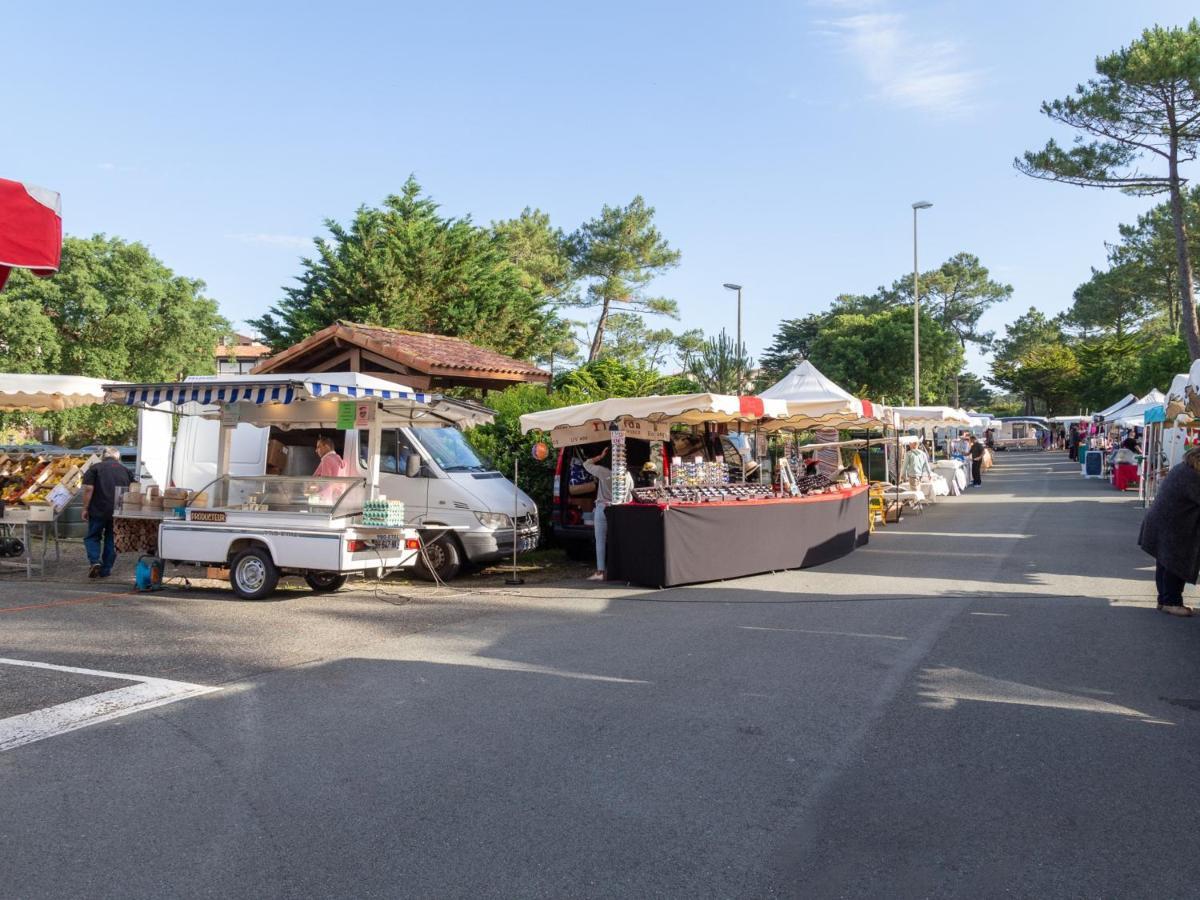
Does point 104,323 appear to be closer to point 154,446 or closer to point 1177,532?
point 154,446

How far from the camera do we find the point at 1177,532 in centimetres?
876

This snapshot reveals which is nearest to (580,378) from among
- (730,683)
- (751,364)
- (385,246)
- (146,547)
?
(385,246)

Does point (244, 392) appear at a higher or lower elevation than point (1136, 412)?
lower

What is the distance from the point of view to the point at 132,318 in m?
34.2

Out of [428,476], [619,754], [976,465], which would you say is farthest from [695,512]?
[976,465]

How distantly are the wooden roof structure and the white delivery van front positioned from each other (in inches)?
135

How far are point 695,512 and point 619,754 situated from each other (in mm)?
6341

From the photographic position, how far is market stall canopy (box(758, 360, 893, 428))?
51.6ft

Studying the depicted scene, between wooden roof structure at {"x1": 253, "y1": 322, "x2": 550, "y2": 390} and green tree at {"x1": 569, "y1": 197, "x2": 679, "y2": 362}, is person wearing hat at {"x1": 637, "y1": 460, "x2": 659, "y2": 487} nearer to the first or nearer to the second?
wooden roof structure at {"x1": 253, "y1": 322, "x2": 550, "y2": 390}

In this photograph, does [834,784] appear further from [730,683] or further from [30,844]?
[30,844]

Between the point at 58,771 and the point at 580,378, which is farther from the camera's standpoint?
the point at 580,378

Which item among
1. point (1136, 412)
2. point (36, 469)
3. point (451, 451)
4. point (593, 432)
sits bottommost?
point (36, 469)

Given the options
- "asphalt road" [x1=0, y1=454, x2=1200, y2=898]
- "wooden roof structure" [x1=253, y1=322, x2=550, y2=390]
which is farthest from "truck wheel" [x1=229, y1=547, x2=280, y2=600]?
"wooden roof structure" [x1=253, y1=322, x2=550, y2=390]

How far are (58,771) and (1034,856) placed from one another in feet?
15.5
